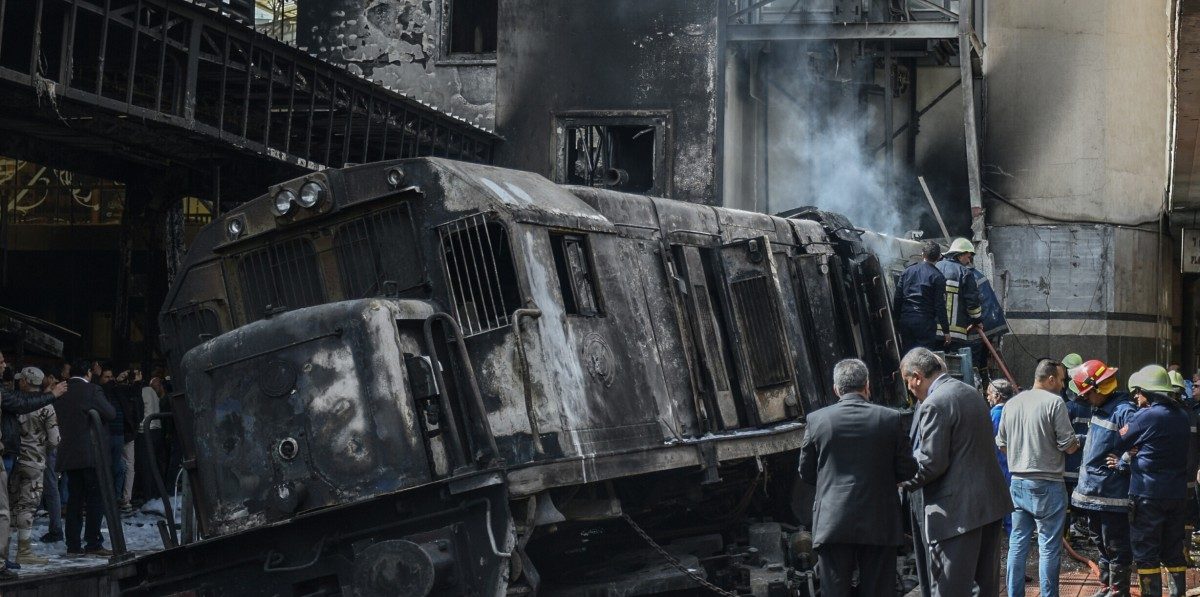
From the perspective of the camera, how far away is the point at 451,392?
326 inches

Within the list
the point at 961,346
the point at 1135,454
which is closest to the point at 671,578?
the point at 1135,454

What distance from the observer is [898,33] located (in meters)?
22.8

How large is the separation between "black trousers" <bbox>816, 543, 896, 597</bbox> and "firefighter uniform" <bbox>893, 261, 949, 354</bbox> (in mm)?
6062

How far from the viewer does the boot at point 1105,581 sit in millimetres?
10805

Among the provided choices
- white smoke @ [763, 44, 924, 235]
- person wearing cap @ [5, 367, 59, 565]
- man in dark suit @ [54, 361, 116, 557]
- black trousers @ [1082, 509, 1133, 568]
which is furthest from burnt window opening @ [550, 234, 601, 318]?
white smoke @ [763, 44, 924, 235]

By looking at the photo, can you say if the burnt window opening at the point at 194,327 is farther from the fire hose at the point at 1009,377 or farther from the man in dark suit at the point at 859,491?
the fire hose at the point at 1009,377

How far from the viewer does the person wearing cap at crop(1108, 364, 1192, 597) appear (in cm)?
1044

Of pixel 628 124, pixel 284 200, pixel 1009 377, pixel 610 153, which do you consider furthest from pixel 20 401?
pixel 610 153

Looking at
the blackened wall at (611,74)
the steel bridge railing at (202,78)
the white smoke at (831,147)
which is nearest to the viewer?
the steel bridge railing at (202,78)

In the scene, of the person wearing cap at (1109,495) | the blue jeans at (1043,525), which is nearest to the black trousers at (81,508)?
the blue jeans at (1043,525)

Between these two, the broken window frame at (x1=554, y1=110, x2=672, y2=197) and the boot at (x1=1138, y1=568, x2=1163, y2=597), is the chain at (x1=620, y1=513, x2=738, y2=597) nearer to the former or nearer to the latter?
the boot at (x1=1138, y1=568, x2=1163, y2=597)

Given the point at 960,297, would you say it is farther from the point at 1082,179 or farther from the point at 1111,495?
the point at 1082,179

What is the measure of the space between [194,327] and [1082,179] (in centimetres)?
1924

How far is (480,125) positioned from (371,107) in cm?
612
